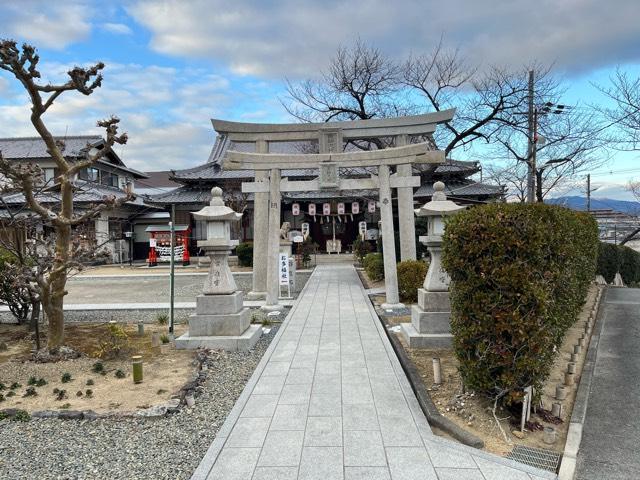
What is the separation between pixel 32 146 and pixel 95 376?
3193cm

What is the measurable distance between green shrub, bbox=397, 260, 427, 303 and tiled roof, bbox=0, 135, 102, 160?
2649cm

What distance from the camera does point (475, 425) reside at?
13.4 feet

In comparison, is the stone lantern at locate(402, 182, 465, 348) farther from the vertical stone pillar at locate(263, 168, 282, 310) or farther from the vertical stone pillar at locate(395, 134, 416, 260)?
the vertical stone pillar at locate(395, 134, 416, 260)

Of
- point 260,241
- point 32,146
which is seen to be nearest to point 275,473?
point 260,241

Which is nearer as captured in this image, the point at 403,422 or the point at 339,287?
the point at 403,422

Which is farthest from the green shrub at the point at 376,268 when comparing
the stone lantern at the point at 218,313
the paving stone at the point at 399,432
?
the paving stone at the point at 399,432

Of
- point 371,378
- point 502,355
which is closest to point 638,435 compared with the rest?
point 502,355

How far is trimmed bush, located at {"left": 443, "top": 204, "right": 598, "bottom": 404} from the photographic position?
393cm

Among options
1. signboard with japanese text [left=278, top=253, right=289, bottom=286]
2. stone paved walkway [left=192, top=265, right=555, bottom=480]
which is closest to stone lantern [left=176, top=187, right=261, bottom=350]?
stone paved walkway [left=192, top=265, right=555, bottom=480]

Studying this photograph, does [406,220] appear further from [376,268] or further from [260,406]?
[260,406]

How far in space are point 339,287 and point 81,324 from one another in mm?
7828

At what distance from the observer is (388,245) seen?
1115cm

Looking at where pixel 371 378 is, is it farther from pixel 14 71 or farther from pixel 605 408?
pixel 14 71

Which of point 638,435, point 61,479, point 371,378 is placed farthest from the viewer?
point 371,378
